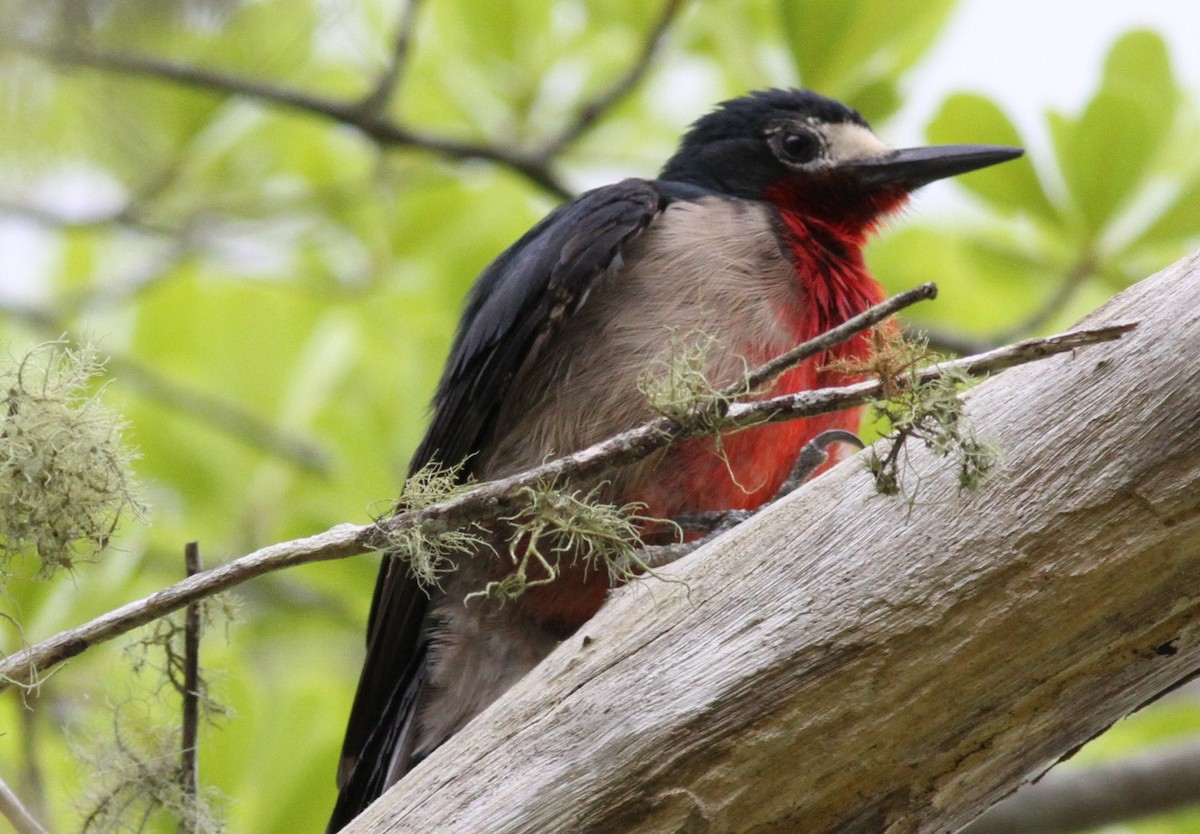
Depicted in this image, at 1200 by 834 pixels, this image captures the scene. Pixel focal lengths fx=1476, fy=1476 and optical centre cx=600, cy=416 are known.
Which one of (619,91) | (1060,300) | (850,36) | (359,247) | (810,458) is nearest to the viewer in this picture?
(810,458)

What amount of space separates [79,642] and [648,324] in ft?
5.18

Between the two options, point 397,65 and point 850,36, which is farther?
point 397,65

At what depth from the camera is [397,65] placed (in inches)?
179

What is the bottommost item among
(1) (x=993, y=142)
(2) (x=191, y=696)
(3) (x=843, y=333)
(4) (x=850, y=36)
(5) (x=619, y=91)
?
(3) (x=843, y=333)

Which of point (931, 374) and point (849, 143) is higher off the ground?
point (849, 143)

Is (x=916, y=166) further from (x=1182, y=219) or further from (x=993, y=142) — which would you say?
(x=1182, y=219)

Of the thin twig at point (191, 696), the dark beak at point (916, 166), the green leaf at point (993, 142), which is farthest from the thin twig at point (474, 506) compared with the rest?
the green leaf at point (993, 142)

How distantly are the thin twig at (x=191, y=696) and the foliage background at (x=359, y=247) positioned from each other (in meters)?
0.74

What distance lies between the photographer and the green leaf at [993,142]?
4.43 m

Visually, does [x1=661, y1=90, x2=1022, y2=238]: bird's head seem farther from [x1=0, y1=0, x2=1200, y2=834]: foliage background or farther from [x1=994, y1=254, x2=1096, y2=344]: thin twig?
[x1=994, y1=254, x2=1096, y2=344]: thin twig

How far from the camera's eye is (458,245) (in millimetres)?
5324

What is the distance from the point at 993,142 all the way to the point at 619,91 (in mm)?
1201

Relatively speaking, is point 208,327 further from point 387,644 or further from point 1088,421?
point 1088,421

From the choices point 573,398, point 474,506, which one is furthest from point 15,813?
point 573,398
